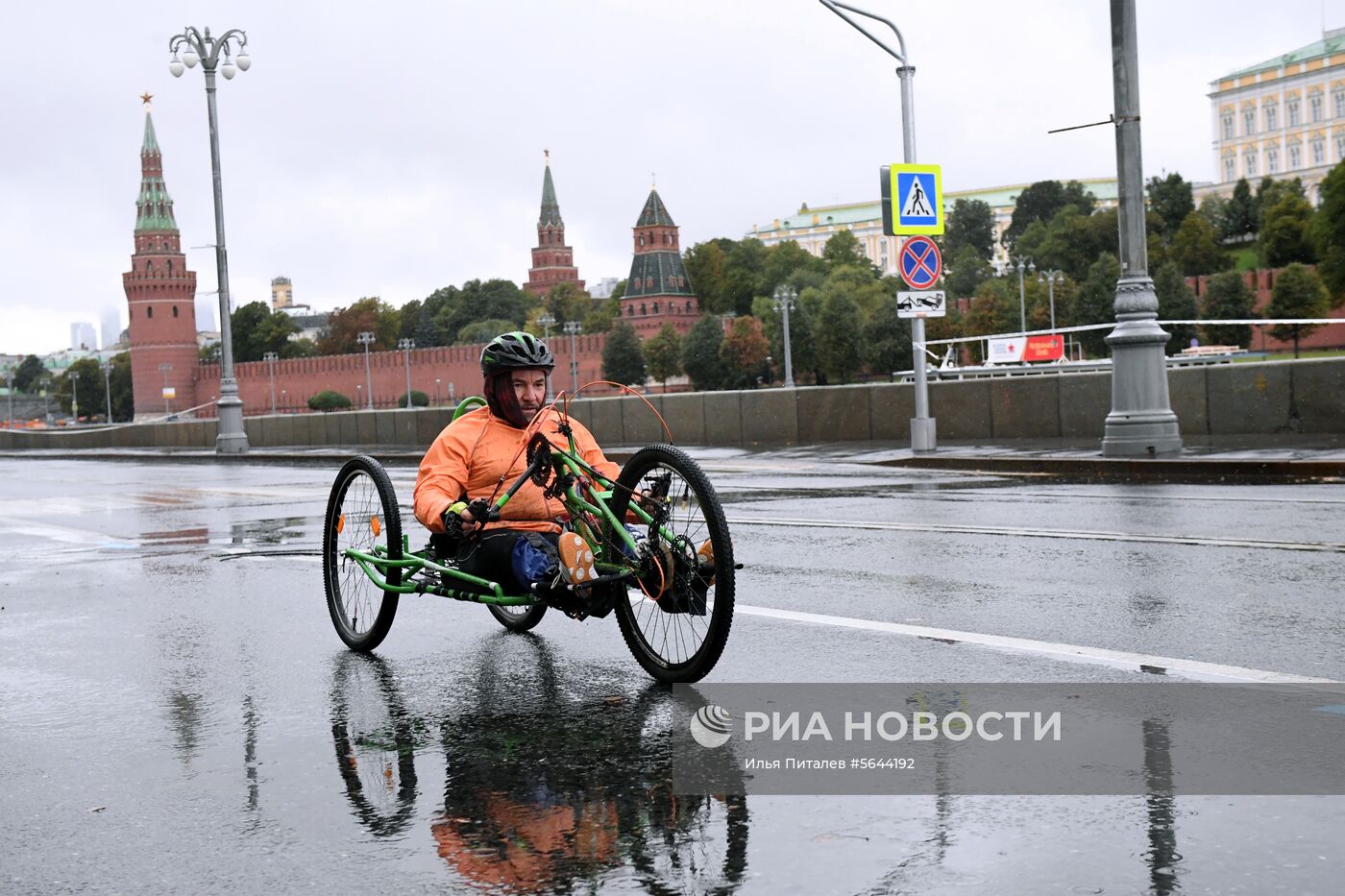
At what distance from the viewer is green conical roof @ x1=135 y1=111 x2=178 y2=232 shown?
144m

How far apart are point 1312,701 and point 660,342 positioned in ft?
514

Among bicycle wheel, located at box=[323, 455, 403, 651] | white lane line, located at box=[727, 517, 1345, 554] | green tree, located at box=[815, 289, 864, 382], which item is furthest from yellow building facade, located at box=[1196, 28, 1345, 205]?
bicycle wheel, located at box=[323, 455, 403, 651]

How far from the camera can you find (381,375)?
152500 millimetres

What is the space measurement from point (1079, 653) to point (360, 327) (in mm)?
184259


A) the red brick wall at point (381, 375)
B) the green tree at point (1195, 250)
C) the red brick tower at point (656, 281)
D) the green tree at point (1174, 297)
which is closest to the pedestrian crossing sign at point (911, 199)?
the green tree at point (1174, 297)

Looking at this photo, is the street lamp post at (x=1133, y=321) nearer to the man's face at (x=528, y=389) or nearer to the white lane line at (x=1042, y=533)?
the white lane line at (x=1042, y=533)

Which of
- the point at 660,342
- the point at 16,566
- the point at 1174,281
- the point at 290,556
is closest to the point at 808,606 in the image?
the point at 290,556

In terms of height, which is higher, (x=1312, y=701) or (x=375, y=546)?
(x=375, y=546)

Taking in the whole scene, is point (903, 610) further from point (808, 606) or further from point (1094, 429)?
point (1094, 429)

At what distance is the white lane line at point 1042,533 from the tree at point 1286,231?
115706mm

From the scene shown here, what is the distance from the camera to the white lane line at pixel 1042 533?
924 cm

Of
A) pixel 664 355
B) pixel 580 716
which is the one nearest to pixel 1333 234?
pixel 580 716

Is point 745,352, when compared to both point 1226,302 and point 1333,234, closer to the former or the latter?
point 1226,302

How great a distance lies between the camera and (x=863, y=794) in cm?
415
